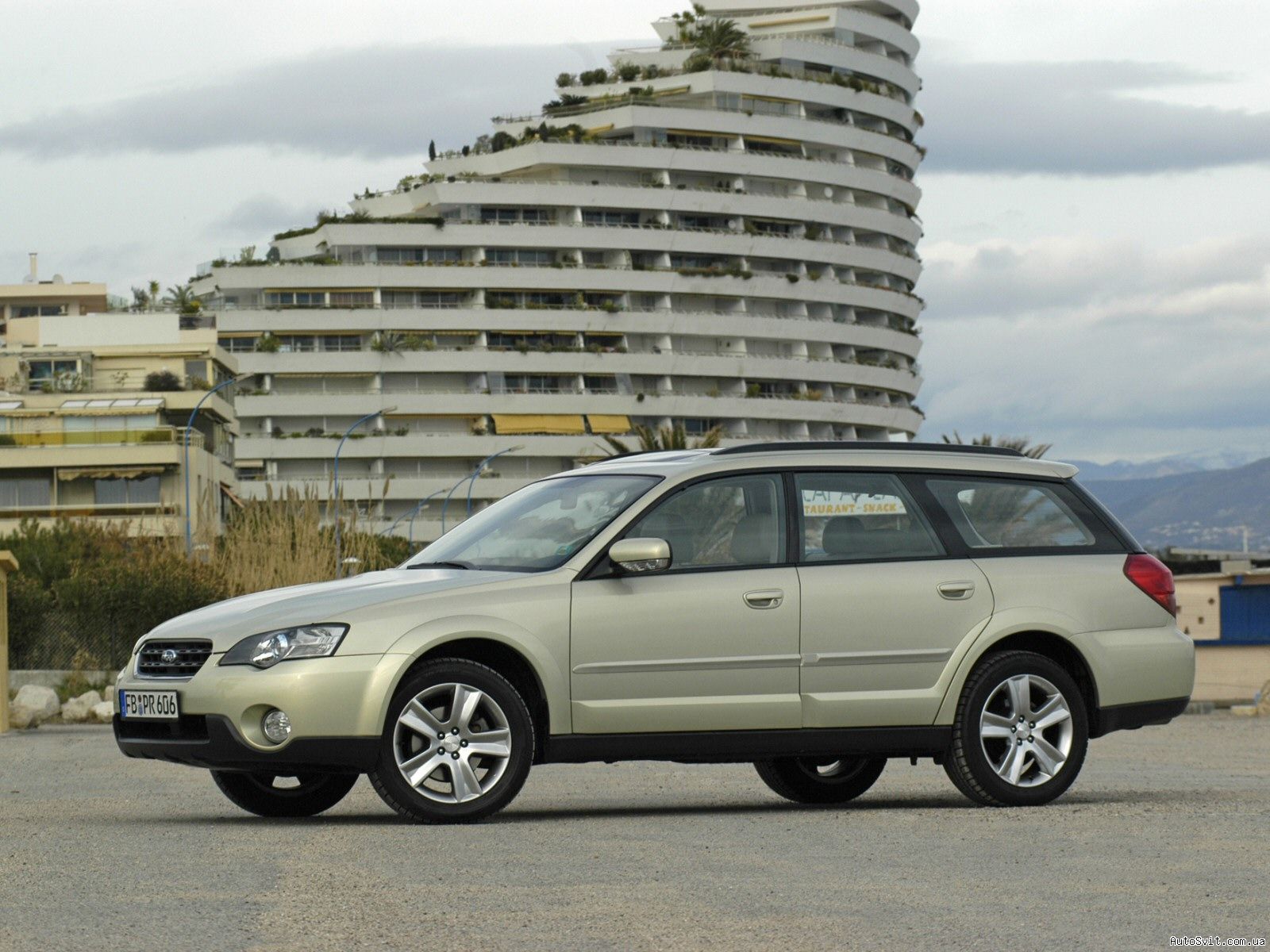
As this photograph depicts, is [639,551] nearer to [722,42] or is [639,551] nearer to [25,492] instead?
[25,492]

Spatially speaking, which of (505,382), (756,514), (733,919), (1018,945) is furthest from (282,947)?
(505,382)

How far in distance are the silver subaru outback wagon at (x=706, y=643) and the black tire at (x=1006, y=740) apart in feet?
0.05

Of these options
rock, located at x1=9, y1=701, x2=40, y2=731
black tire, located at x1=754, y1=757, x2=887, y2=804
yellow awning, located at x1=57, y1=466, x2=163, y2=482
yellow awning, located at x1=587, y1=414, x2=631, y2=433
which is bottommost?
rock, located at x1=9, y1=701, x2=40, y2=731

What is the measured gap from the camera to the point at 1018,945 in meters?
6.17

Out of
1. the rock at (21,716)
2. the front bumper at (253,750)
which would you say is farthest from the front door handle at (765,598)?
the rock at (21,716)

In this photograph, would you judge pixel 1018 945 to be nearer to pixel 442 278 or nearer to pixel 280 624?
pixel 280 624

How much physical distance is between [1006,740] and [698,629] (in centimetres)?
172

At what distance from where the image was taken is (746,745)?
10.1m

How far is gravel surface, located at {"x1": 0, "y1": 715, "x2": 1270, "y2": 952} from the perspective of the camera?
642 cm

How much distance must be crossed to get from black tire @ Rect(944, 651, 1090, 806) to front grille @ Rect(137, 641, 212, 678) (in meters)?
3.59

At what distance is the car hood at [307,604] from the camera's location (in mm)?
9586

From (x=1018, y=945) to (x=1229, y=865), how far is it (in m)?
2.27

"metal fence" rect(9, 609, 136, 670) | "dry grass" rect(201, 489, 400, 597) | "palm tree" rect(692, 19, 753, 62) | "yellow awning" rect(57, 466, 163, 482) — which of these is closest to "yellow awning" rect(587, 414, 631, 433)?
"palm tree" rect(692, 19, 753, 62)

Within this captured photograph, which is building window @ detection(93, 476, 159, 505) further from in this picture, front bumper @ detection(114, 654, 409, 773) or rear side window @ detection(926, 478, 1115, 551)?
front bumper @ detection(114, 654, 409, 773)
